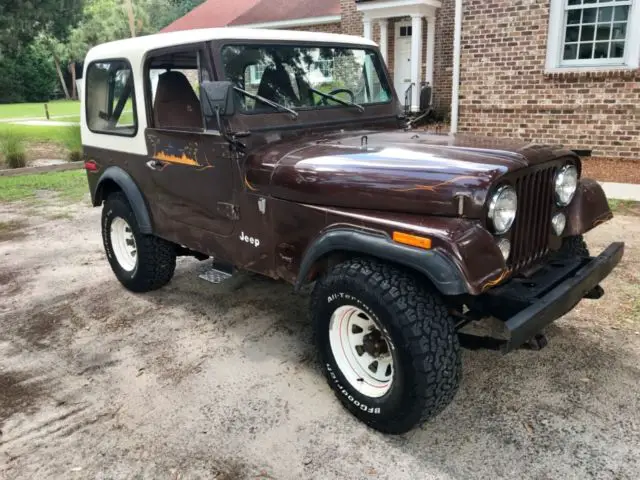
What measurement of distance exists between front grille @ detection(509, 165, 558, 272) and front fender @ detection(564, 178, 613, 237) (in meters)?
0.25

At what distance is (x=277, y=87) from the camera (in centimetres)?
354

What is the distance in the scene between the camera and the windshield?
335 centimetres

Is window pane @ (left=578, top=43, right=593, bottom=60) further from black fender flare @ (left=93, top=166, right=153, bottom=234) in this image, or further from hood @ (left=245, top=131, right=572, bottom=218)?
black fender flare @ (left=93, top=166, right=153, bottom=234)

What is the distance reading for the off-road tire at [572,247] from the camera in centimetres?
313

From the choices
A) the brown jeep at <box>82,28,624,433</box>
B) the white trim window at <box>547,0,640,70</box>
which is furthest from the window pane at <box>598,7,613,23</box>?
the brown jeep at <box>82,28,624,433</box>

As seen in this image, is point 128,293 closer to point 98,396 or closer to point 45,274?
point 45,274

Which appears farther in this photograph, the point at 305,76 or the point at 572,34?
the point at 572,34

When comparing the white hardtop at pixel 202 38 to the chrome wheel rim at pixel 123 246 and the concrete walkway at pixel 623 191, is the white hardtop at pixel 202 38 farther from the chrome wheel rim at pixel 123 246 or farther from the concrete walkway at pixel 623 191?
the concrete walkway at pixel 623 191

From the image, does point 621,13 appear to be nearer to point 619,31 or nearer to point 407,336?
point 619,31

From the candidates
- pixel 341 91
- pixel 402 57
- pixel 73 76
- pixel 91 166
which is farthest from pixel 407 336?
pixel 73 76

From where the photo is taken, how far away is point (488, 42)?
9.01 meters

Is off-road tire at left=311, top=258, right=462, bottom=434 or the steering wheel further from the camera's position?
the steering wheel

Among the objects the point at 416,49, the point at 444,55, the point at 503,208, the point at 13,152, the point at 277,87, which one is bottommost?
the point at 13,152

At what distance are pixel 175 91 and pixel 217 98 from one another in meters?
0.96
